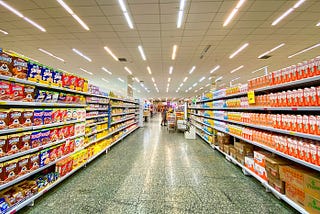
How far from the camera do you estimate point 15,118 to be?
1.85m

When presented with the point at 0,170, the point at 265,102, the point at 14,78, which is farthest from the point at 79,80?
the point at 265,102

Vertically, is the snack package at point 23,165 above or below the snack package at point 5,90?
below

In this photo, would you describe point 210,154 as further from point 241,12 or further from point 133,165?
point 241,12

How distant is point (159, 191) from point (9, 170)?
6.87 feet

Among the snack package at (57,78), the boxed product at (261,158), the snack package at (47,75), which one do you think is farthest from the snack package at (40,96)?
the boxed product at (261,158)

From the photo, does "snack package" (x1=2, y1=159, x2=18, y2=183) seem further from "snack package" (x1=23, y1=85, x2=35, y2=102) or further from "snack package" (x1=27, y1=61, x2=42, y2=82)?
"snack package" (x1=27, y1=61, x2=42, y2=82)

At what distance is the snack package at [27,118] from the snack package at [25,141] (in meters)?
0.13

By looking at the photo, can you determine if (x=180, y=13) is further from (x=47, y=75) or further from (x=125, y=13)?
(x=47, y=75)

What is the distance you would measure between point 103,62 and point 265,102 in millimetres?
8309

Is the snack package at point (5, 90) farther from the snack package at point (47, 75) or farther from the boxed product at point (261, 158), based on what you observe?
the boxed product at point (261, 158)

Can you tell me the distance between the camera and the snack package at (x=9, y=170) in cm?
168

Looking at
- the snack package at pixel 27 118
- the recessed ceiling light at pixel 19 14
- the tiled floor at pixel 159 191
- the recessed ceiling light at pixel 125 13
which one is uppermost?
the recessed ceiling light at pixel 19 14

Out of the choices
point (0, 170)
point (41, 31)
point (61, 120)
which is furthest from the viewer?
point (41, 31)

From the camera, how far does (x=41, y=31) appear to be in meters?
5.09
